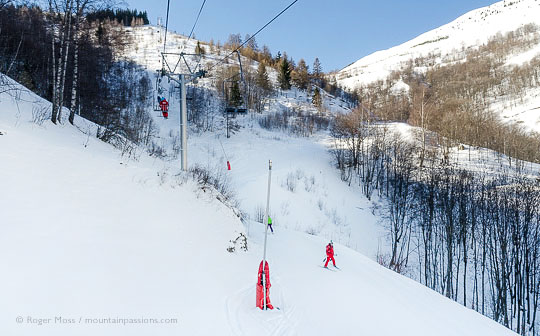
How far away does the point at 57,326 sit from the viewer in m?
3.38

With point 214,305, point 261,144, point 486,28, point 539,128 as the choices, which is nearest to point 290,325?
point 214,305

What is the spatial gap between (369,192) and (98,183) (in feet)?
110

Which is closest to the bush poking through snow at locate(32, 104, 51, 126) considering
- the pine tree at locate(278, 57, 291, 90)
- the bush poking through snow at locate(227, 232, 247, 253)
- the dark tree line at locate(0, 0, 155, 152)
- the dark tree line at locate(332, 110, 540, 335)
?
the dark tree line at locate(0, 0, 155, 152)

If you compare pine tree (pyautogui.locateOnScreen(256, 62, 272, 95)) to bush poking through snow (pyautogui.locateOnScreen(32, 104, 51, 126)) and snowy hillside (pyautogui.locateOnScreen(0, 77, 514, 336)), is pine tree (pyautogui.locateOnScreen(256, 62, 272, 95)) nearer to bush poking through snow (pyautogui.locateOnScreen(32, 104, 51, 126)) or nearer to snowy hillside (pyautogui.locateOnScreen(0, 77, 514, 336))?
bush poking through snow (pyautogui.locateOnScreen(32, 104, 51, 126))

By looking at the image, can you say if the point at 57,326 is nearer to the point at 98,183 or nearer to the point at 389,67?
the point at 98,183

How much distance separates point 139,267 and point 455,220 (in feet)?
96.3

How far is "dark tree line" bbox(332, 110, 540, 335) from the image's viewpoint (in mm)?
19594

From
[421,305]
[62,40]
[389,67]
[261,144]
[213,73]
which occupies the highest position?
[389,67]

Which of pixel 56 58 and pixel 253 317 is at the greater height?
pixel 56 58

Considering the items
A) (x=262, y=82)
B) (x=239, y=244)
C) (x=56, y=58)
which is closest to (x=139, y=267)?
(x=239, y=244)

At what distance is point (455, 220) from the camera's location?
2509 cm

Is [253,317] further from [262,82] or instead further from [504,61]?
[504,61]

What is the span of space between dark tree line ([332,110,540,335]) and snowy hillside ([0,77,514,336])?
13.8 meters

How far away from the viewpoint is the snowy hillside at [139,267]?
3912mm
